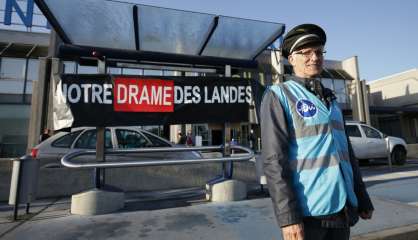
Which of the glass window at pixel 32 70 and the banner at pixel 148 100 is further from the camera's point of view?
the glass window at pixel 32 70

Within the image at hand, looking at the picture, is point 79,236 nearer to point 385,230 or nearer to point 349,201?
point 349,201

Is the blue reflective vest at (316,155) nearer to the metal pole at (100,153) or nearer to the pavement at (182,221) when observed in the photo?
the pavement at (182,221)

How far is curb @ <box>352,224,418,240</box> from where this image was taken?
3.20 meters

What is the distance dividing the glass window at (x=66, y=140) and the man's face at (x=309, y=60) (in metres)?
6.05

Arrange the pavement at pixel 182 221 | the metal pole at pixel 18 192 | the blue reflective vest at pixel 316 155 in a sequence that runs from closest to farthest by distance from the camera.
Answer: the blue reflective vest at pixel 316 155 → the pavement at pixel 182 221 → the metal pole at pixel 18 192

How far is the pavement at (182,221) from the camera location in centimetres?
335

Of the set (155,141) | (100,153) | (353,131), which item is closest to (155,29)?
(100,153)

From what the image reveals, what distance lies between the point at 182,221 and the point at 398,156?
11164mm

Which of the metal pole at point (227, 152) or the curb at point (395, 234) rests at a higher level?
the metal pole at point (227, 152)

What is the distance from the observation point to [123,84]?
473 centimetres

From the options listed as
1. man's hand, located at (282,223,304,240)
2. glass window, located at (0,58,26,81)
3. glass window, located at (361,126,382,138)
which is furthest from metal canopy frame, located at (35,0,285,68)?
glass window, located at (0,58,26,81)

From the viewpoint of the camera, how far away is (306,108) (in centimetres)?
173

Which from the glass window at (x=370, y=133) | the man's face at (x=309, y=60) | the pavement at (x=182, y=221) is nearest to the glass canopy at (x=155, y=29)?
the pavement at (x=182, y=221)

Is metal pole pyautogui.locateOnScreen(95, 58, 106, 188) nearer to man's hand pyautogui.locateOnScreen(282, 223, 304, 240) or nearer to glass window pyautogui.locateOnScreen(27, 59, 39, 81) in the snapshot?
man's hand pyautogui.locateOnScreen(282, 223, 304, 240)
